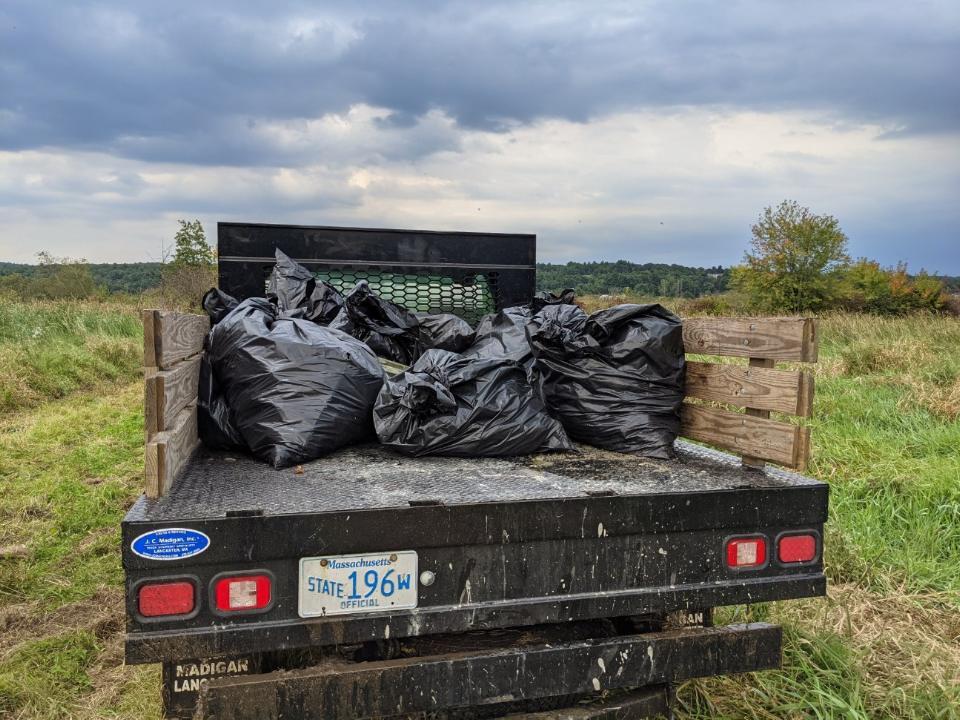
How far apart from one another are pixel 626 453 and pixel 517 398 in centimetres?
48

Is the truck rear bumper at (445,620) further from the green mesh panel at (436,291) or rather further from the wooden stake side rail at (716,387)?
the green mesh panel at (436,291)

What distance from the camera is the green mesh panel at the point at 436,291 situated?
4.28 m

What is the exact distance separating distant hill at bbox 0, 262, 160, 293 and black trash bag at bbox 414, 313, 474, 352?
12.6 metres

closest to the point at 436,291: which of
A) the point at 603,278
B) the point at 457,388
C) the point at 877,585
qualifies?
the point at 457,388

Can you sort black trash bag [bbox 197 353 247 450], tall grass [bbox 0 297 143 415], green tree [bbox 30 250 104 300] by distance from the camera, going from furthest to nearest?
green tree [bbox 30 250 104 300]
tall grass [bbox 0 297 143 415]
black trash bag [bbox 197 353 247 450]

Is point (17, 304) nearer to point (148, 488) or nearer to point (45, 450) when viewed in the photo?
point (45, 450)

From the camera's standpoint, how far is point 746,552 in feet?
7.63

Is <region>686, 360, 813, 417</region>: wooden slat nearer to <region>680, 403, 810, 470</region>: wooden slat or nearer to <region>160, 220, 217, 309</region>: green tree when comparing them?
<region>680, 403, 810, 470</region>: wooden slat

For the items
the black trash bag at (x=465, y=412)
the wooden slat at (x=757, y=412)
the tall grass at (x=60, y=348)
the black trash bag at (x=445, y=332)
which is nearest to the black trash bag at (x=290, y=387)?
the black trash bag at (x=465, y=412)

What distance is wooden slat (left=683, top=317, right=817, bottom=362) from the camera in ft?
8.17

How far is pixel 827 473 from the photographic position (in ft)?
18.2

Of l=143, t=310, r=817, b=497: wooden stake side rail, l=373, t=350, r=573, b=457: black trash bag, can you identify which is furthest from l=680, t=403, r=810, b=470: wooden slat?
l=373, t=350, r=573, b=457: black trash bag

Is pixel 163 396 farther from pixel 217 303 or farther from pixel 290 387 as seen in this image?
pixel 217 303

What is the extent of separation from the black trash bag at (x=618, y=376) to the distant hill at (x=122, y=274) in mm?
13413
